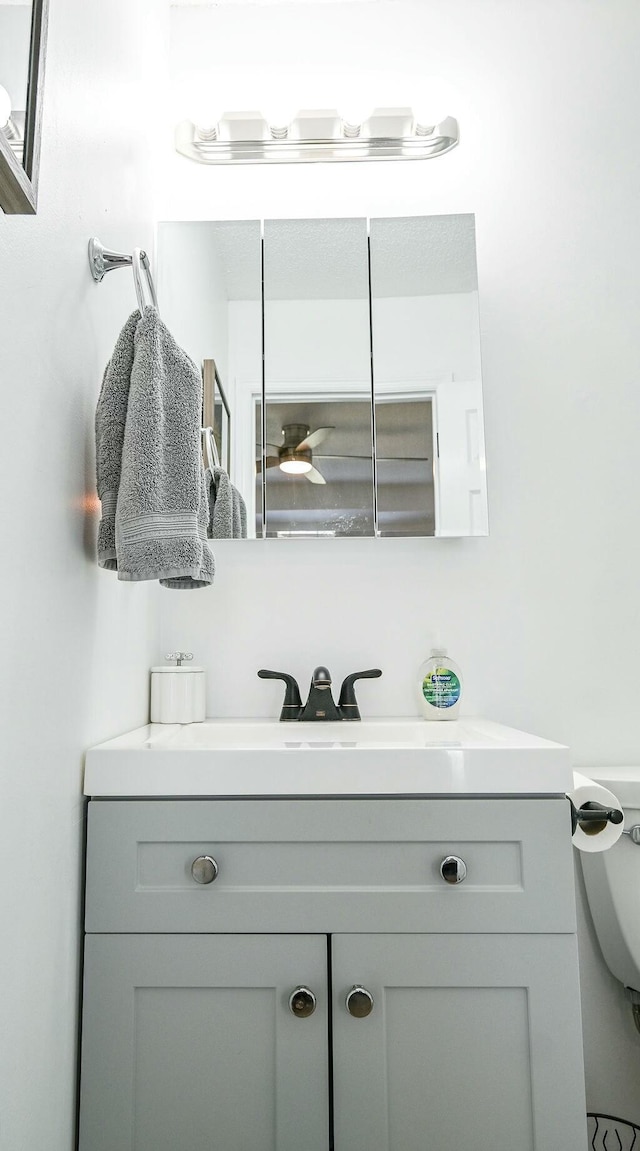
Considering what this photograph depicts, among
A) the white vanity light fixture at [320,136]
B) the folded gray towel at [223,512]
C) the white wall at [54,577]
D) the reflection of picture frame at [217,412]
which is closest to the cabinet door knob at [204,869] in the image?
the white wall at [54,577]

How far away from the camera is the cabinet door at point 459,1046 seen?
99 cm

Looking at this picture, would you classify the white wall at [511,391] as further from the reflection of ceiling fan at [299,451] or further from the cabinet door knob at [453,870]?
the cabinet door knob at [453,870]

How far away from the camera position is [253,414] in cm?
160

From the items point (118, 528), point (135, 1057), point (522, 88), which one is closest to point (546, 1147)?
point (135, 1057)

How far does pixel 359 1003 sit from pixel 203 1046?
21 cm

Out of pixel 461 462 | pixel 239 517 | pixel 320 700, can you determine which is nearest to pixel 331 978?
pixel 320 700

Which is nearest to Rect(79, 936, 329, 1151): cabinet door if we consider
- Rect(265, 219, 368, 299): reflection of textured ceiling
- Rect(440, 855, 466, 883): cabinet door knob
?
Rect(440, 855, 466, 883): cabinet door knob

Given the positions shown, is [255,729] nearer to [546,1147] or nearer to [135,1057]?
[135,1057]

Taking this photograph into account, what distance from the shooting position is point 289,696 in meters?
1.52

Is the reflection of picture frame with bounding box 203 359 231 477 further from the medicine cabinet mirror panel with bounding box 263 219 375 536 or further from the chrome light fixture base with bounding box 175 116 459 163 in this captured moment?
the chrome light fixture base with bounding box 175 116 459 163

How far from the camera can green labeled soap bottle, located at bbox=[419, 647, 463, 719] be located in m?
1.49

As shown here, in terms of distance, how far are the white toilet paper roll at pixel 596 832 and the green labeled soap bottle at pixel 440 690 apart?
16.8 inches

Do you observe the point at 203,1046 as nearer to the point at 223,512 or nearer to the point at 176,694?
the point at 176,694

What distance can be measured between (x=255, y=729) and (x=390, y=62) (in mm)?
1523
